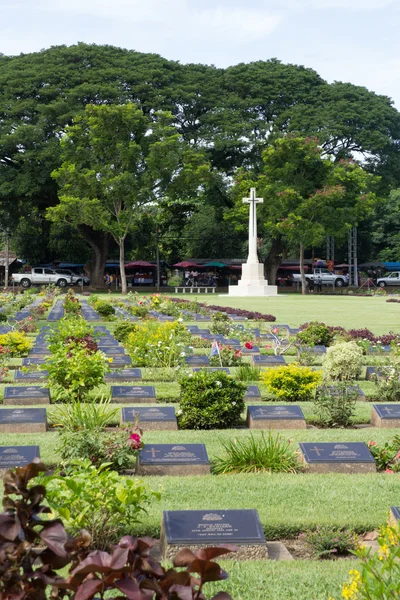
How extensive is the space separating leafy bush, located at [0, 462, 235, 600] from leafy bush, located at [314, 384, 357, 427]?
264 inches

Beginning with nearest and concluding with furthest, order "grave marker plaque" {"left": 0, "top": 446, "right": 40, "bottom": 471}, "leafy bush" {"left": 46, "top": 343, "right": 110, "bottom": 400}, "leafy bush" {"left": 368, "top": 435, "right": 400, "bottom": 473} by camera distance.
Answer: "grave marker plaque" {"left": 0, "top": 446, "right": 40, "bottom": 471} < "leafy bush" {"left": 368, "top": 435, "right": 400, "bottom": 473} < "leafy bush" {"left": 46, "top": 343, "right": 110, "bottom": 400}

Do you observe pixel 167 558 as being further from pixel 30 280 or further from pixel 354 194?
pixel 30 280

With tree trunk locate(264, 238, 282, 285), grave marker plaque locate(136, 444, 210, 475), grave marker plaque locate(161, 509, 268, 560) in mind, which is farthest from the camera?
tree trunk locate(264, 238, 282, 285)

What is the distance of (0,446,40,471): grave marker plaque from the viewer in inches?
255

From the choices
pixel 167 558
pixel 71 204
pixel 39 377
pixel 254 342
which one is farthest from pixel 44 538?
pixel 71 204

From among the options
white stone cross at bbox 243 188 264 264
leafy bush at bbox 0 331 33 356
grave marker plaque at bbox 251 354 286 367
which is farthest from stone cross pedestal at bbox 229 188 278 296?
grave marker plaque at bbox 251 354 286 367

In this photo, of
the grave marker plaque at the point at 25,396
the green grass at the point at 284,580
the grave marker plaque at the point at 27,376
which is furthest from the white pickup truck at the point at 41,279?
the green grass at the point at 284,580

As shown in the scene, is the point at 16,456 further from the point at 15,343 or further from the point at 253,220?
the point at 253,220

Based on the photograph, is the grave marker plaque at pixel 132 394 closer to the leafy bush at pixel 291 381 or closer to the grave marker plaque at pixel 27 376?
the leafy bush at pixel 291 381

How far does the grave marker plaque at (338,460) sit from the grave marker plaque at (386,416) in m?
2.02

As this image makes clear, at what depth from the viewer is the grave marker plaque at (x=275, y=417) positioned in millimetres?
8688

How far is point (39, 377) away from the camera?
1177 cm

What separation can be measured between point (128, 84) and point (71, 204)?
10.8 m

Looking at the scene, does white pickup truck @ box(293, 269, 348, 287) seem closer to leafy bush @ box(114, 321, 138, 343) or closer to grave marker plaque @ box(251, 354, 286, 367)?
leafy bush @ box(114, 321, 138, 343)
